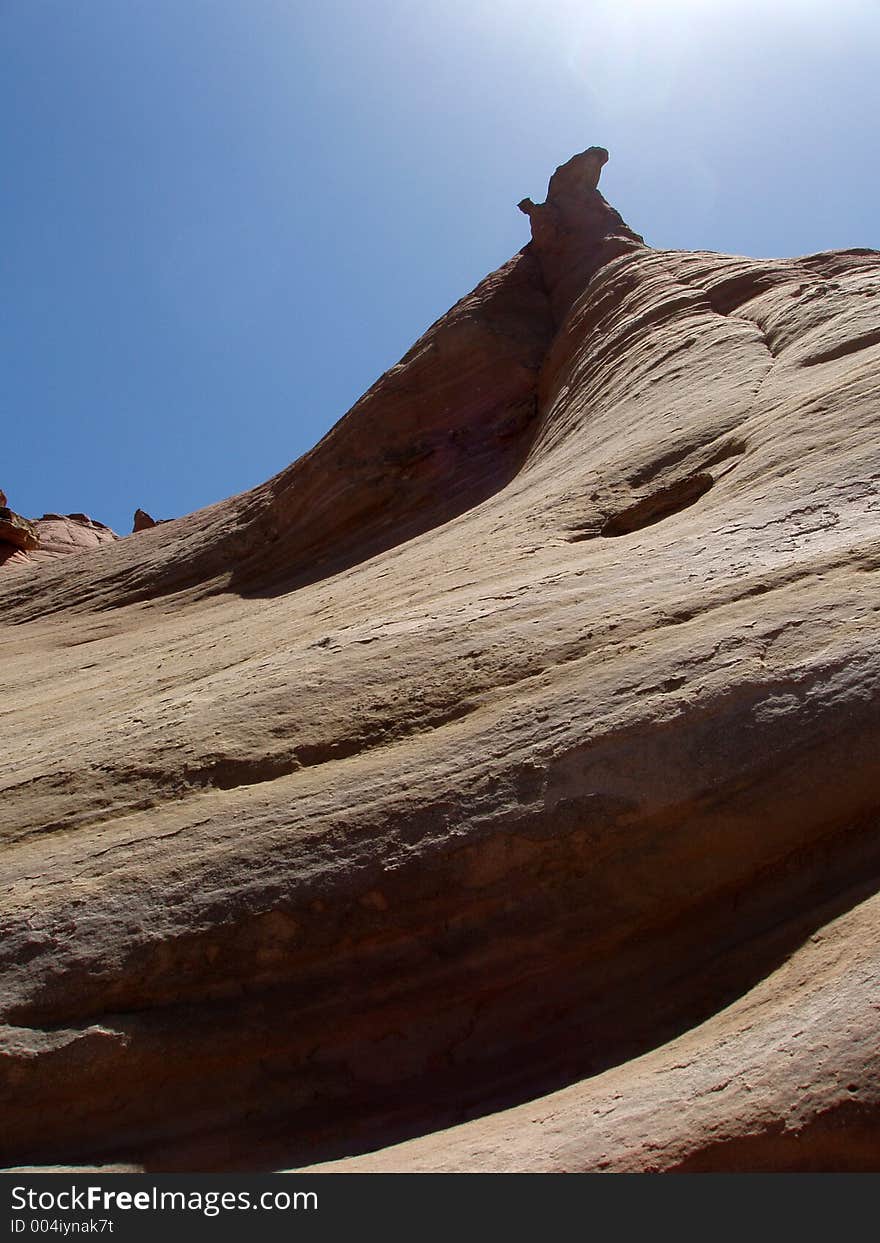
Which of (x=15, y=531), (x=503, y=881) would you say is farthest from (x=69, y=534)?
(x=503, y=881)

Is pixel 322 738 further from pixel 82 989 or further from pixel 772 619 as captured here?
pixel 772 619

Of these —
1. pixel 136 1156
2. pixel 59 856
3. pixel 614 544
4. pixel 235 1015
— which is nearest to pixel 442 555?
pixel 614 544

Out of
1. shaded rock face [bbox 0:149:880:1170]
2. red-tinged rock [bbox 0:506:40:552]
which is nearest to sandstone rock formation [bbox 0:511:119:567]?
red-tinged rock [bbox 0:506:40:552]

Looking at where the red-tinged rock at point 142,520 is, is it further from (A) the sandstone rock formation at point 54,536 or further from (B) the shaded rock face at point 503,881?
(B) the shaded rock face at point 503,881

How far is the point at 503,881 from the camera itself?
4.24 metres

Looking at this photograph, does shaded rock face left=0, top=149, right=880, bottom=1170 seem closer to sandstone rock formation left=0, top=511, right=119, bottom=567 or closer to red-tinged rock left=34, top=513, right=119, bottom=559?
sandstone rock formation left=0, top=511, right=119, bottom=567

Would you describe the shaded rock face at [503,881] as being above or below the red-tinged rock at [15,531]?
below

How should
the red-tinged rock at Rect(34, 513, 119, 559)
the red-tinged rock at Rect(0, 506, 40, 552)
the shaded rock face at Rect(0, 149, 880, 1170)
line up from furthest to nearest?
the red-tinged rock at Rect(34, 513, 119, 559) → the red-tinged rock at Rect(0, 506, 40, 552) → the shaded rock face at Rect(0, 149, 880, 1170)

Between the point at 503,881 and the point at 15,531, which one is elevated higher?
the point at 15,531

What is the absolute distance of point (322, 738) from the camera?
16.6ft

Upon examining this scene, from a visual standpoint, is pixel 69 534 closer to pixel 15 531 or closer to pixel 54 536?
pixel 54 536

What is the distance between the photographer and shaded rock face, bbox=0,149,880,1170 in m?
3.55

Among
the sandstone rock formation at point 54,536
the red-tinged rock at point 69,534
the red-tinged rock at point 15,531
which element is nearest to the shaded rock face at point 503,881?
the sandstone rock formation at point 54,536

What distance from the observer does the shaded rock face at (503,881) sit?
355 cm
